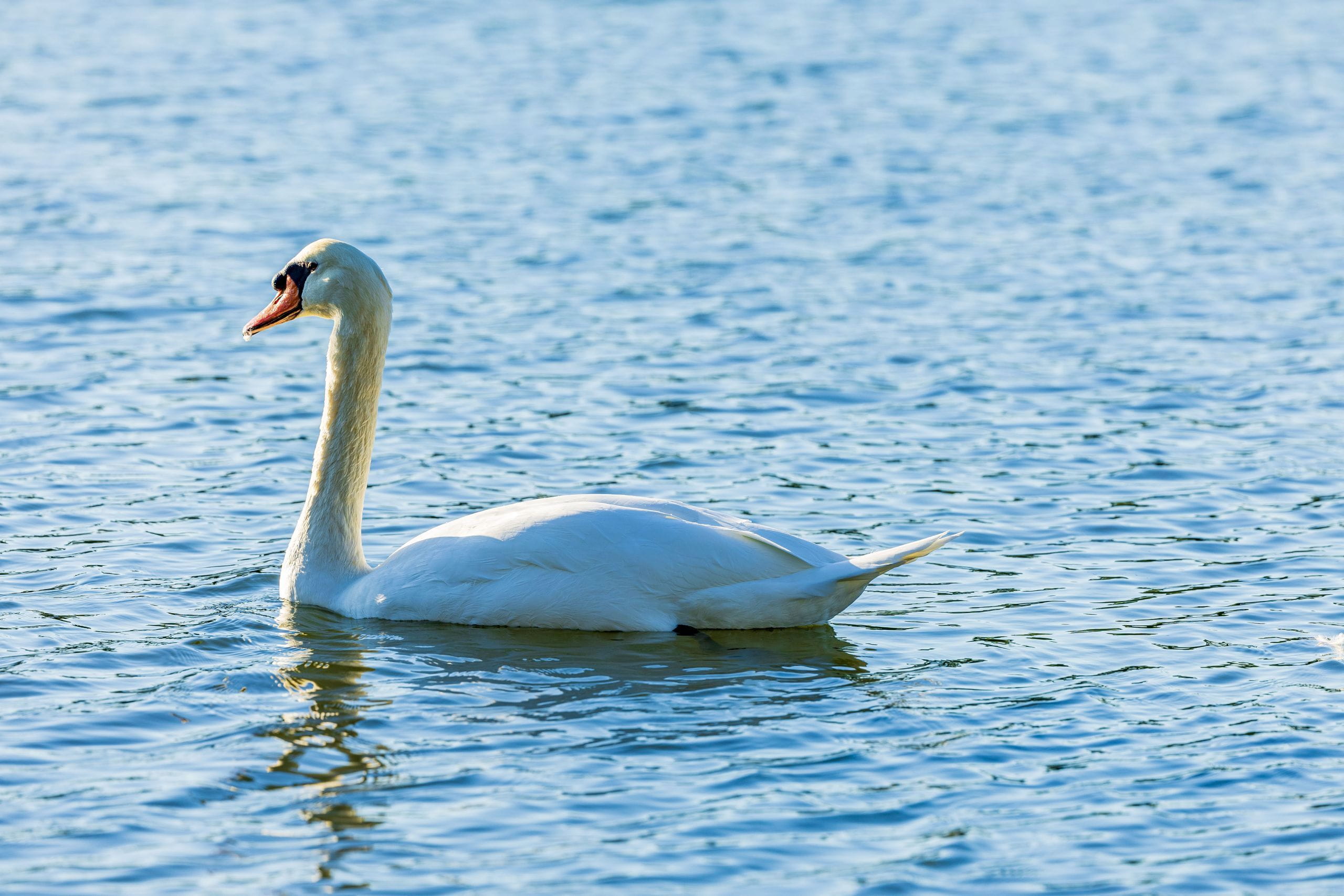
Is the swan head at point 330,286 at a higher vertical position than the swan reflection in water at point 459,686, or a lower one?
higher

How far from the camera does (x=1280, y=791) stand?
6.64 meters

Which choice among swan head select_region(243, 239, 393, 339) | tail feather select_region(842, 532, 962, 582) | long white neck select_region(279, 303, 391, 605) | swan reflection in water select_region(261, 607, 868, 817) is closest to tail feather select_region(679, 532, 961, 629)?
tail feather select_region(842, 532, 962, 582)

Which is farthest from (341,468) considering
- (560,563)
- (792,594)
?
(792,594)

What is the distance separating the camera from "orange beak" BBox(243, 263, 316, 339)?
8719 mm

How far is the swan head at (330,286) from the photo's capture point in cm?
864

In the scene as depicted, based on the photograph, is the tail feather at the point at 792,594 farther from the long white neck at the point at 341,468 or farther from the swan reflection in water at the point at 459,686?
the long white neck at the point at 341,468

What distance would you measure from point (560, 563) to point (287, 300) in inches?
78.0

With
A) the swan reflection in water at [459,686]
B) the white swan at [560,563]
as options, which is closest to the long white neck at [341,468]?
the white swan at [560,563]

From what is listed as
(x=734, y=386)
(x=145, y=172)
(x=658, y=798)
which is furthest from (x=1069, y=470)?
(x=145, y=172)

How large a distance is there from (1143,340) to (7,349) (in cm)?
871

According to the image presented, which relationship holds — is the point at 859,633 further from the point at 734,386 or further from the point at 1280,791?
the point at 734,386

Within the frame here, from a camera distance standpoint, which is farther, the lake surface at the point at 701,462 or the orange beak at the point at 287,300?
the orange beak at the point at 287,300

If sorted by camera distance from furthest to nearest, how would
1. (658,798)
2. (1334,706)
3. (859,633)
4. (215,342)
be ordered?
1. (215,342)
2. (859,633)
3. (1334,706)
4. (658,798)

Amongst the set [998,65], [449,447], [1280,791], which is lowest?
[1280,791]
